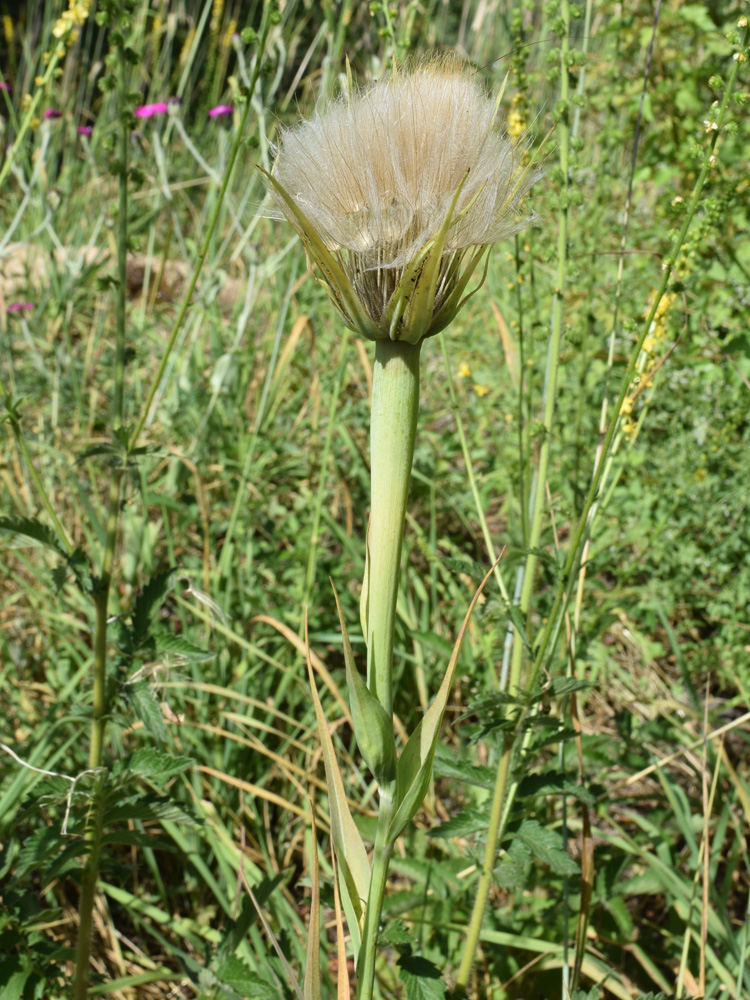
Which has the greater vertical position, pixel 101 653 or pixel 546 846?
pixel 101 653

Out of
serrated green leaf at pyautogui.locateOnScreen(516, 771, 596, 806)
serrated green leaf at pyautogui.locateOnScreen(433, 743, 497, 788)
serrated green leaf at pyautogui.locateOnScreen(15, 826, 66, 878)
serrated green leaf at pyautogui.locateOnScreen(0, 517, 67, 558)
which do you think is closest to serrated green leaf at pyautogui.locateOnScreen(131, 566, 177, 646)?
serrated green leaf at pyautogui.locateOnScreen(0, 517, 67, 558)

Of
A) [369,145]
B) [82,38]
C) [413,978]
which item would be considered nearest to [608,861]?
[413,978]

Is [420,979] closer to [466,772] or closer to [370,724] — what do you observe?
[466,772]

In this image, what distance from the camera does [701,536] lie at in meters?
2.01

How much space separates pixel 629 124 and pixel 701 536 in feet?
4.95

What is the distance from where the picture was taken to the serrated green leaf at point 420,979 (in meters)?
0.80

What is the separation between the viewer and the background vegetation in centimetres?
101

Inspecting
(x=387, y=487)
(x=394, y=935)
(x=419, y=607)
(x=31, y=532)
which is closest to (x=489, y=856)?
(x=394, y=935)

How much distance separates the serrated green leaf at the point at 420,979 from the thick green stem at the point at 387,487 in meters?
0.37

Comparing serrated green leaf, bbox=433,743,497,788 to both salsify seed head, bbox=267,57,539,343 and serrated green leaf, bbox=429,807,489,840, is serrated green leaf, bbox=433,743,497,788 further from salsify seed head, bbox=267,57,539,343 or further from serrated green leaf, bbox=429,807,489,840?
salsify seed head, bbox=267,57,539,343

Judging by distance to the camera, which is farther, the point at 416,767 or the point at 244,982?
the point at 244,982

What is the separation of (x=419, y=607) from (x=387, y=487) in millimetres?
1441

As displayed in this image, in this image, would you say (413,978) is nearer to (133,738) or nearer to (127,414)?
(133,738)

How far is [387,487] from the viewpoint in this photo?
2.05ft
